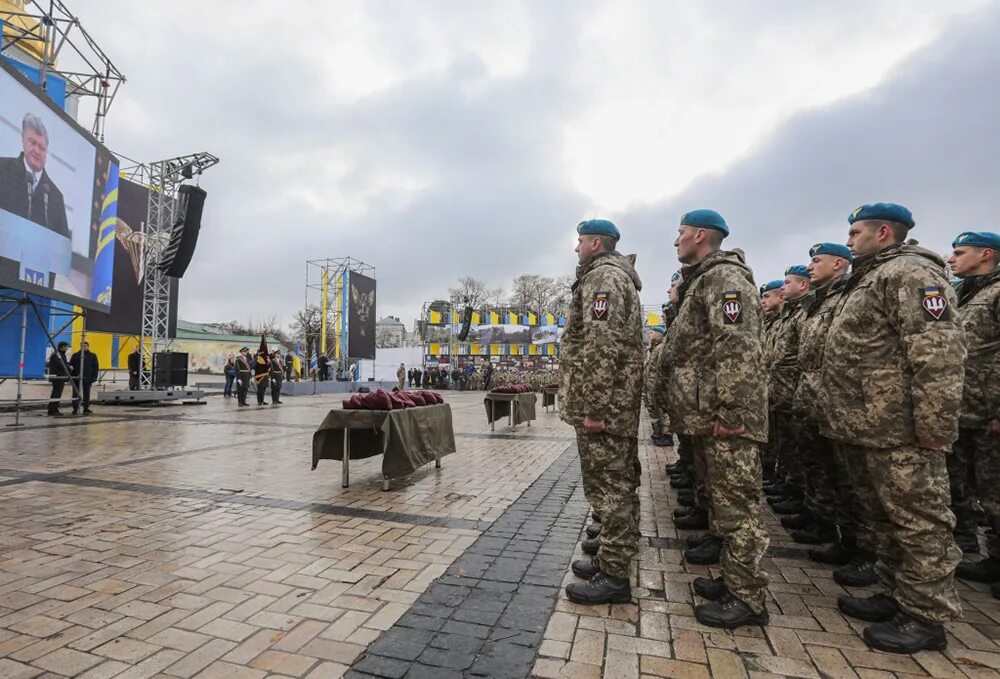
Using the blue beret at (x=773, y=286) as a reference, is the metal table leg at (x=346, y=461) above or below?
below

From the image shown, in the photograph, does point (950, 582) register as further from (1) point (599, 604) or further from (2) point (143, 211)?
(2) point (143, 211)

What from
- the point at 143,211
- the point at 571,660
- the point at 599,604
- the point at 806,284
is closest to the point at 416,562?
the point at 599,604

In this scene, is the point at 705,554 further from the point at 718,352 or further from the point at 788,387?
the point at 788,387

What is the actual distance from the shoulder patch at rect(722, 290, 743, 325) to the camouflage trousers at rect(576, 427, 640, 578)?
31.9 inches

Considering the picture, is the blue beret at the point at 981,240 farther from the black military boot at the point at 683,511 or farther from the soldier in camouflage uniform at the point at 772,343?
the black military boot at the point at 683,511

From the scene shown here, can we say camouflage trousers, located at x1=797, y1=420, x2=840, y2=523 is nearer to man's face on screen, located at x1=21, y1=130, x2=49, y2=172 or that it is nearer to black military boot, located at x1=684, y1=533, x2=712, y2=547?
black military boot, located at x1=684, y1=533, x2=712, y2=547

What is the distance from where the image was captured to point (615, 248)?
329 centimetres

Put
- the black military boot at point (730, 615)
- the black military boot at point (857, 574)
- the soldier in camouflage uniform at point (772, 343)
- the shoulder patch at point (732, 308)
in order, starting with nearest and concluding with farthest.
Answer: the black military boot at point (730, 615) < the shoulder patch at point (732, 308) < the black military boot at point (857, 574) < the soldier in camouflage uniform at point (772, 343)

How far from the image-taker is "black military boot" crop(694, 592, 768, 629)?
8.19ft

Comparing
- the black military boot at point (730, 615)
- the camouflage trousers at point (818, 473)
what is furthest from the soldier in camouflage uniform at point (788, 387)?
the black military boot at point (730, 615)

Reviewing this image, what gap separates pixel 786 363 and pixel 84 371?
47.6ft

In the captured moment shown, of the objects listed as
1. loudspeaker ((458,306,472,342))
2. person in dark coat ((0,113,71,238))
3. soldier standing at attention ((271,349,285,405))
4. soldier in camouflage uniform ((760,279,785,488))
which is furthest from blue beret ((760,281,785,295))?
loudspeaker ((458,306,472,342))

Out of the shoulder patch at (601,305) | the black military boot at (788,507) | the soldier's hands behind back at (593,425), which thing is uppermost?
the shoulder patch at (601,305)

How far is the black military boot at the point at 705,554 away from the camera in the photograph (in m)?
3.35
